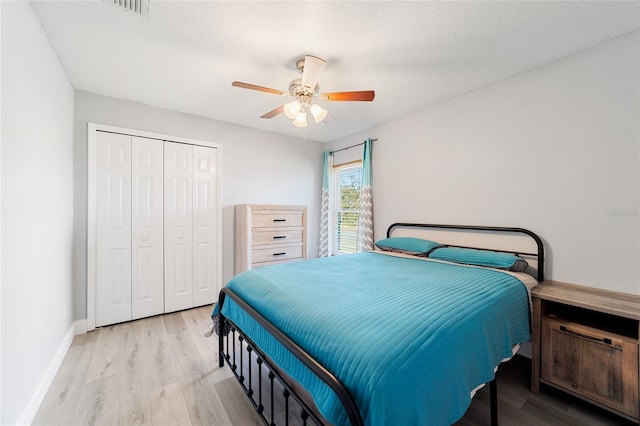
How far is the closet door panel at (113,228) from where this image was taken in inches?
109

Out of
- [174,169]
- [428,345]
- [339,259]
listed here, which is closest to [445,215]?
[339,259]

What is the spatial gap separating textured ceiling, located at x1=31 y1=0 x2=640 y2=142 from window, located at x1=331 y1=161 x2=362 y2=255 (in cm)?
166

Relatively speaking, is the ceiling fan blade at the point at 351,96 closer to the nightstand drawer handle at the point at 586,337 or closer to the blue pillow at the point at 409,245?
the blue pillow at the point at 409,245

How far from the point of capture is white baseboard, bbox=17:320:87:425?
5.05 feet

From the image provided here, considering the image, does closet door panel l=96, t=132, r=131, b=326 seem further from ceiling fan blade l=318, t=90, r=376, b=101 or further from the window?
the window

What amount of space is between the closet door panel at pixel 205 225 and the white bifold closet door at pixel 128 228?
39 centimetres

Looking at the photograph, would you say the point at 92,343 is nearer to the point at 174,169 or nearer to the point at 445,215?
the point at 174,169

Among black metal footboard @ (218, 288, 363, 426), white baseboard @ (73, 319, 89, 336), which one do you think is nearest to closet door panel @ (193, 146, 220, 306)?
white baseboard @ (73, 319, 89, 336)

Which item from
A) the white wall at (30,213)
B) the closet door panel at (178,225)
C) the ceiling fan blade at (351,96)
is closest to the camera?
the white wall at (30,213)

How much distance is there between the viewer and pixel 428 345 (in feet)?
3.42

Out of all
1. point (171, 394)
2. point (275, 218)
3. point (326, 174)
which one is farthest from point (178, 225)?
point (326, 174)

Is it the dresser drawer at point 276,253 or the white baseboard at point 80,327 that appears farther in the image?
the dresser drawer at point 276,253

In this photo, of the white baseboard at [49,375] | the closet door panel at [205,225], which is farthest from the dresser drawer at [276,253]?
the white baseboard at [49,375]

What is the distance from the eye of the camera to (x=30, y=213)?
1.63 meters
